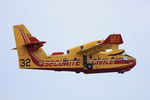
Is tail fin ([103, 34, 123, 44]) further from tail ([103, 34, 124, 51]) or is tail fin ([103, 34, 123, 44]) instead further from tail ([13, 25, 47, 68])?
tail ([13, 25, 47, 68])

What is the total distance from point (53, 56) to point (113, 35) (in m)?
7.97

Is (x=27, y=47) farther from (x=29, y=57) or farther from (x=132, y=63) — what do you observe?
(x=132, y=63)

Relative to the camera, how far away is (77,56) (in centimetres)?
9575

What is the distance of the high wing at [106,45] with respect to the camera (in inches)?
3639

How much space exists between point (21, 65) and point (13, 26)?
489cm

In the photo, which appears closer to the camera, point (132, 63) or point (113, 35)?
point (113, 35)

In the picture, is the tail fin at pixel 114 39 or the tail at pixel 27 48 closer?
the tail fin at pixel 114 39

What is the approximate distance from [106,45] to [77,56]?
4.56 m

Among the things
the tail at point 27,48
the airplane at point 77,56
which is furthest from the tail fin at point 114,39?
→ the tail at point 27,48

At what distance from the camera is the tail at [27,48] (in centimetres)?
9344

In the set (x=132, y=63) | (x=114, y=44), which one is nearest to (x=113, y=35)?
(x=114, y=44)

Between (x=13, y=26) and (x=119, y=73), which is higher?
(x=13, y=26)

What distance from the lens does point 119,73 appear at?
9894 centimetres

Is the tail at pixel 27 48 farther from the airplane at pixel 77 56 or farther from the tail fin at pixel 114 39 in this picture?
the tail fin at pixel 114 39
